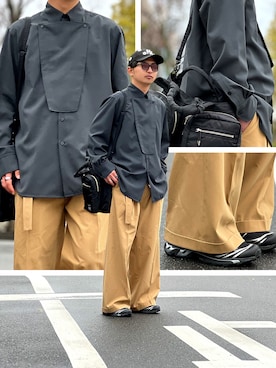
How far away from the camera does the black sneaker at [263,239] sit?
1120cm

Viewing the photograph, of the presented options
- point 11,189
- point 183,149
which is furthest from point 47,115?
point 183,149

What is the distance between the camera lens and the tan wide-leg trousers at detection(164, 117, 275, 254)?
10.8m

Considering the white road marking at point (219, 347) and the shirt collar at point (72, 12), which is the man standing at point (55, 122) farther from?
the white road marking at point (219, 347)

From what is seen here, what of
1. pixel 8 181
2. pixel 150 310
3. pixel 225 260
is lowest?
pixel 225 260

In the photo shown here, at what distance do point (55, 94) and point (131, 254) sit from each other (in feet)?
3.37

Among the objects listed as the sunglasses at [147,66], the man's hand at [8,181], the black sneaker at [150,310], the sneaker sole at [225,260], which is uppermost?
the sunglasses at [147,66]

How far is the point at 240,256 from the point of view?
1098 cm

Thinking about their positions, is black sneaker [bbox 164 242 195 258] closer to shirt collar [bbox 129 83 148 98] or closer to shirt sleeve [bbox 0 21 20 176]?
shirt sleeve [bbox 0 21 20 176]

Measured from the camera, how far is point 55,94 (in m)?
9.23

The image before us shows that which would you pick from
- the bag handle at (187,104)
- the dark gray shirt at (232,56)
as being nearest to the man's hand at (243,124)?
the dark gray shirt at (232,56)

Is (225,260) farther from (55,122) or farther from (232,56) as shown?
(55,122)

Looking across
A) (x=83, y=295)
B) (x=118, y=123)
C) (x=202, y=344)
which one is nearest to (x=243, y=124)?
(x=83, y=295)

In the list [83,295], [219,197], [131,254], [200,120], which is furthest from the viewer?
[219,197]

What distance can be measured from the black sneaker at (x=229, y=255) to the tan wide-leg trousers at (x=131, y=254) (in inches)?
76.9
